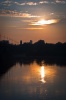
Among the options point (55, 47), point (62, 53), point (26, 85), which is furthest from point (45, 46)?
point (26, 85)

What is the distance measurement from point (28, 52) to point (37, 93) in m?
48.0

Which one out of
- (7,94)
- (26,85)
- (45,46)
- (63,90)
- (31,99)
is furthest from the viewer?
(45,46)

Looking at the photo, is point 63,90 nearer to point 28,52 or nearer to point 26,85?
point 26,85

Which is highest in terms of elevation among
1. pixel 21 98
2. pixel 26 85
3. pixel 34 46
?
pixel 21 98

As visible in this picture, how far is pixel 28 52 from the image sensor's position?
200 ft

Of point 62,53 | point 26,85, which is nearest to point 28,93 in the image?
point 26,85

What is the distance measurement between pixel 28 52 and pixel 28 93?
4799 centimetres

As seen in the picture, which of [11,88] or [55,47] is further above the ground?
[11,88]

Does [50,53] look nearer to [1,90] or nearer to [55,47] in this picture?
[55,47]

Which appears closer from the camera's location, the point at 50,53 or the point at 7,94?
the point at 7,94

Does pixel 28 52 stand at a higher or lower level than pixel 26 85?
lower

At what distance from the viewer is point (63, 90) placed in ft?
45.2

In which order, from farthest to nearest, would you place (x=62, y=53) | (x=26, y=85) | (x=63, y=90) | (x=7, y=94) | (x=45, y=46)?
(x=45, y=46) → (x=62, y=53) → (x=26, y=85) → (x=63, y=90) → (x=7, y=94)

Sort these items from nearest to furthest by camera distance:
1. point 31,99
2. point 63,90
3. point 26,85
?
point 31,99 → point 63,90 → point 26,85
